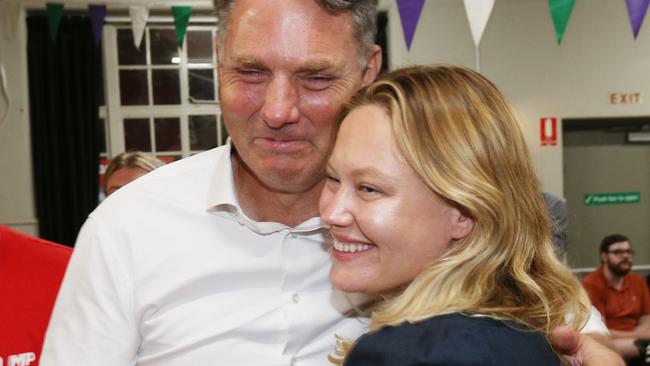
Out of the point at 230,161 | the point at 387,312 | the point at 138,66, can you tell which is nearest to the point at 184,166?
the point at 230,161

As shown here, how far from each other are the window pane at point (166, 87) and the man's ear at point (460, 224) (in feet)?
18.8

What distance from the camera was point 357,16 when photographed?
125cm

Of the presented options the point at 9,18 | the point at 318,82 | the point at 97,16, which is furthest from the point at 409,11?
the point at 9,18

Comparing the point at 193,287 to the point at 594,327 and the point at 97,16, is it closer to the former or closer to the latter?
the point at 594,327

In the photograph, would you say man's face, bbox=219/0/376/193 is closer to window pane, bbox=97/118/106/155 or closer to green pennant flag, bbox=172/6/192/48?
green pennant flag, bbox=172/6/192/48

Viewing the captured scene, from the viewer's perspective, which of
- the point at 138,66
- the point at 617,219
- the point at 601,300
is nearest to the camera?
the point at 601,300

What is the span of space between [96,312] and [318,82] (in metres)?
0.60

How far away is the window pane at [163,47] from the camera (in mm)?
6352

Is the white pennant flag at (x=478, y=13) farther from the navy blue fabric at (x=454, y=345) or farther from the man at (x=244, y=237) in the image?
the navy blue fabric at (x=454, y=345)

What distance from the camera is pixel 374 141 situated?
1.06m

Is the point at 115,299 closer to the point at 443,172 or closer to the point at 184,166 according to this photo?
the point at 184,166

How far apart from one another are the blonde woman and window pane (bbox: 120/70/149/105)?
18.5ft

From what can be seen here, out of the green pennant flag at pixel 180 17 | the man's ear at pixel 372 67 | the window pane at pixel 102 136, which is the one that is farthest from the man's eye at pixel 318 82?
Result: the window pane at pixel 102 136

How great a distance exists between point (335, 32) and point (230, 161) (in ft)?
1.21
